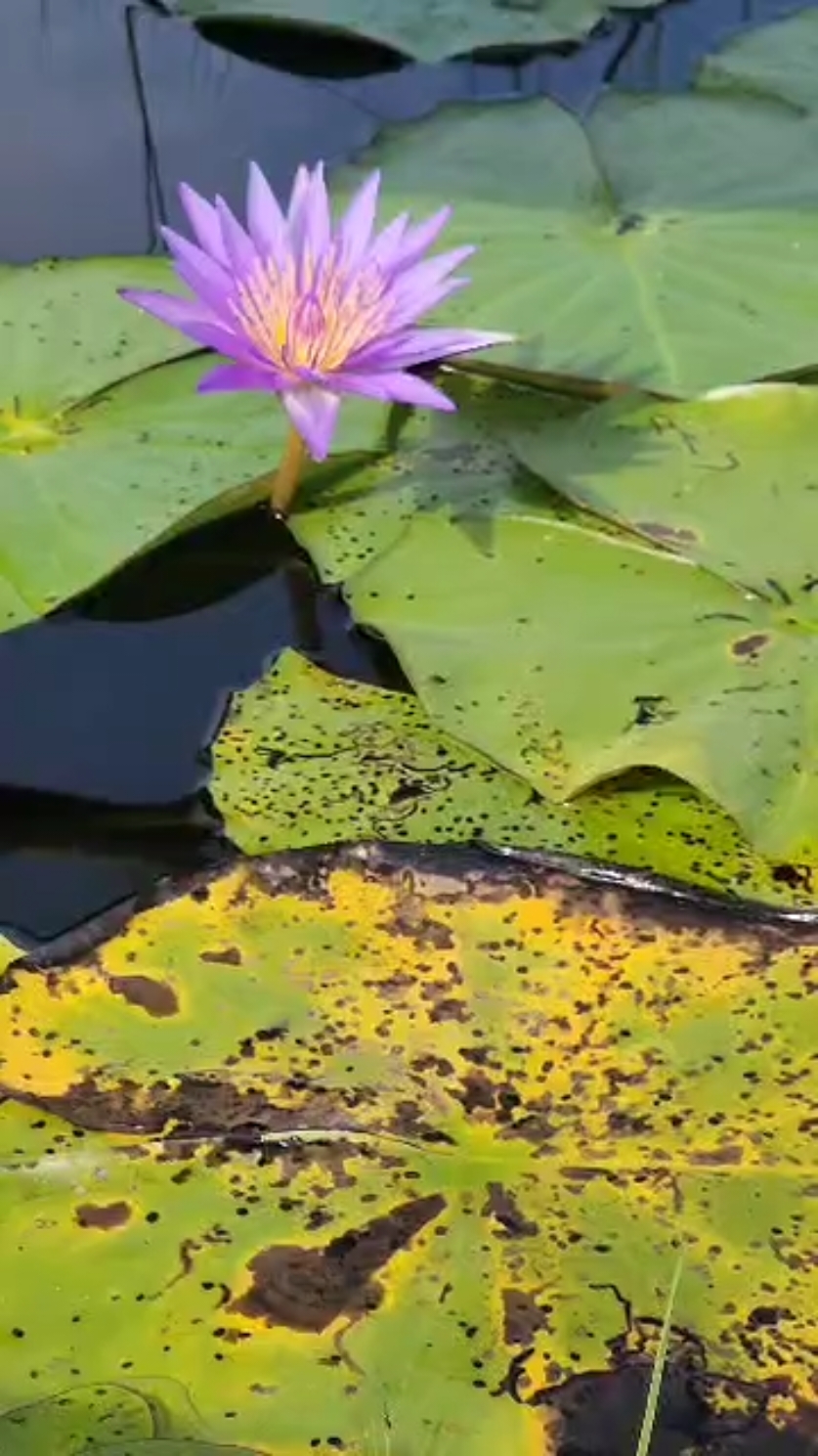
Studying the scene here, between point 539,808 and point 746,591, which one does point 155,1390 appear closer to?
point 539,808

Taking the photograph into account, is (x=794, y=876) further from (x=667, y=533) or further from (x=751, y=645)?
(x=667, y=533)

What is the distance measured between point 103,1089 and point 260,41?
179 centimetres

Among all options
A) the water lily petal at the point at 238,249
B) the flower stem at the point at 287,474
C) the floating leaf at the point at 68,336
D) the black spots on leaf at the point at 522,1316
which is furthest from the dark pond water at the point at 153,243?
the black spots on leaf at the point at 522,1316

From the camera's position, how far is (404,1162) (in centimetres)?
105

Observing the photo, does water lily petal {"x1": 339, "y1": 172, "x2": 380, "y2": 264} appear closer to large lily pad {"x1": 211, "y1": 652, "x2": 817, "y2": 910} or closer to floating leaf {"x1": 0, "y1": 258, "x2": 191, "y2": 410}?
floating leaf {"x1": 0, "y1": 258, "x2": 191, "y2": 410}

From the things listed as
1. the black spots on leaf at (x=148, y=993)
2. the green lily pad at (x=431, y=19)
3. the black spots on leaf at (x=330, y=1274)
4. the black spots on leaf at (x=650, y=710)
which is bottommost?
the black spots on leaf at (x=330, y=1274)

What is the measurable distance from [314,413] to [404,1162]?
2.27 ft

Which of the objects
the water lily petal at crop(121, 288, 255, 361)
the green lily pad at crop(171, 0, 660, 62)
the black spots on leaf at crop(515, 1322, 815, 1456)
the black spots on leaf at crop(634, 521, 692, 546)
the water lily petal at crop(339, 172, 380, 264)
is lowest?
the black spots on leaf at crop(515, 1322, 815, 1456)

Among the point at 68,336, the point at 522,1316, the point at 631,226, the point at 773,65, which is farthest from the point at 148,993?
the point at 773,65

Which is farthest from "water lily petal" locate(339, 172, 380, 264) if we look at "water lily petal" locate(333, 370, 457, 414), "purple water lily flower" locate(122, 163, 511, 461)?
"water lily petal" locate(333, 370, 457, 414)

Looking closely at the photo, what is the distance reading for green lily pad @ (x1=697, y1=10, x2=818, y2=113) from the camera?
220 cm

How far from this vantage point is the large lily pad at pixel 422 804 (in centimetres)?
133

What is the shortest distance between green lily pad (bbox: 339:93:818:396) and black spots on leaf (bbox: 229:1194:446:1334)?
962 millimetres

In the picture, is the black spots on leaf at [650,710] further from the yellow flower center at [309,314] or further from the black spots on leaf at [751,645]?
the yellow flower center at [309,314]
